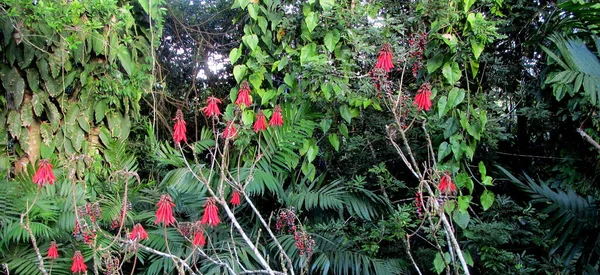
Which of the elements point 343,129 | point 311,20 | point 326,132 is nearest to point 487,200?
point 343,129

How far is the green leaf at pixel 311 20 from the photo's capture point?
8.13 feet

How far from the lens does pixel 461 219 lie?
2.33 m

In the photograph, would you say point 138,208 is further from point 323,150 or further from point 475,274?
point 475,274

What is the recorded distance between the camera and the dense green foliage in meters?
2.38

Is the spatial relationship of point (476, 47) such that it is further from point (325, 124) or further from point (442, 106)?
point (325, 124)

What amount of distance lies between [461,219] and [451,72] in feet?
→ 2.34

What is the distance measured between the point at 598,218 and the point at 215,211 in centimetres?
117

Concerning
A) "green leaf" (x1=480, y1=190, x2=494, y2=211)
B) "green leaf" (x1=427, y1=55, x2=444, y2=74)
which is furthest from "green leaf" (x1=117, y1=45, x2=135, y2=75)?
"green leaf" (x1=480, y1=190, x2=494, y2=211)

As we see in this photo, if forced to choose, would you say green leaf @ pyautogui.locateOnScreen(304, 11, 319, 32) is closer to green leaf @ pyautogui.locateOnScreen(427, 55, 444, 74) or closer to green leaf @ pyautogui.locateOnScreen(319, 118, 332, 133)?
green leaf @ pyautogui.locateOnScreen(319, 118, 332, 133)

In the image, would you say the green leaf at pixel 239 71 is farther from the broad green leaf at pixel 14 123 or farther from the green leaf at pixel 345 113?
the broad green leaf at pixel 14 123

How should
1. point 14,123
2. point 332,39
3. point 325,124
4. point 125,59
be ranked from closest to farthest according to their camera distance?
point 332,39
point 325,124
point 14,123
point 125,59

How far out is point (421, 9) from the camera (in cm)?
251

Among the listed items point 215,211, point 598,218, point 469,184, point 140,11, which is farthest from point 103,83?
point 598,218

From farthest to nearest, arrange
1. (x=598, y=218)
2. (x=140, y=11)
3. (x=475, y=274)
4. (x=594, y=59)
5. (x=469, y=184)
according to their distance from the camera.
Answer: (x=140, y=11) < (x=475, y=274) < (x=469, y=184) < (x=594, y=59) < (x=598, y=218)
